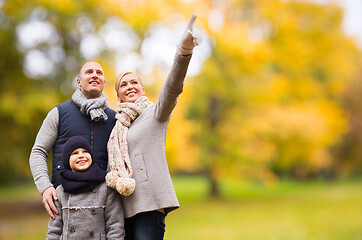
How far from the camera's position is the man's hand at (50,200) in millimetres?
2346

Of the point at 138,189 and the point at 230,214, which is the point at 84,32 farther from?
the point at 138,189

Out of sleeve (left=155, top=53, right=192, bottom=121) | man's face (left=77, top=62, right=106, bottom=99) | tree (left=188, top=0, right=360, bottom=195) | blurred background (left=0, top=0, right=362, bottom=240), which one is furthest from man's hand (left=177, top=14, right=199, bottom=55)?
tree (left=188, top=0, right=360, bottom=195)

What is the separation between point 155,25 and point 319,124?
254 inches

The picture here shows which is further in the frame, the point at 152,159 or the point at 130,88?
the point at 130,88

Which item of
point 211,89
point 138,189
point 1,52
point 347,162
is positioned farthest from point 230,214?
point 347,162

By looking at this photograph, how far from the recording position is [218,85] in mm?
12961

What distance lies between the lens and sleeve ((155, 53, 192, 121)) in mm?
2240

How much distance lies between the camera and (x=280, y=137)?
516 inches

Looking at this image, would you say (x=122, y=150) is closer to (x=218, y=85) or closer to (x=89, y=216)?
(x=89, y=216)

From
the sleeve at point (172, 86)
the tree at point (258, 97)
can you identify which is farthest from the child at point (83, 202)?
the tree at point (258, 97)

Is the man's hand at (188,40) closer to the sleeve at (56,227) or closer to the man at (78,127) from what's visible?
the man at (78,127)

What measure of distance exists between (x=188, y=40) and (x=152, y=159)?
0.76 metres

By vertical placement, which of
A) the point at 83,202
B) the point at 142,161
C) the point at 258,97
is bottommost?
the point at 83,202

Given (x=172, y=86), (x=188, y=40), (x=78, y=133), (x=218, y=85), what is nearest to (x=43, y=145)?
(x=78, y=133)
